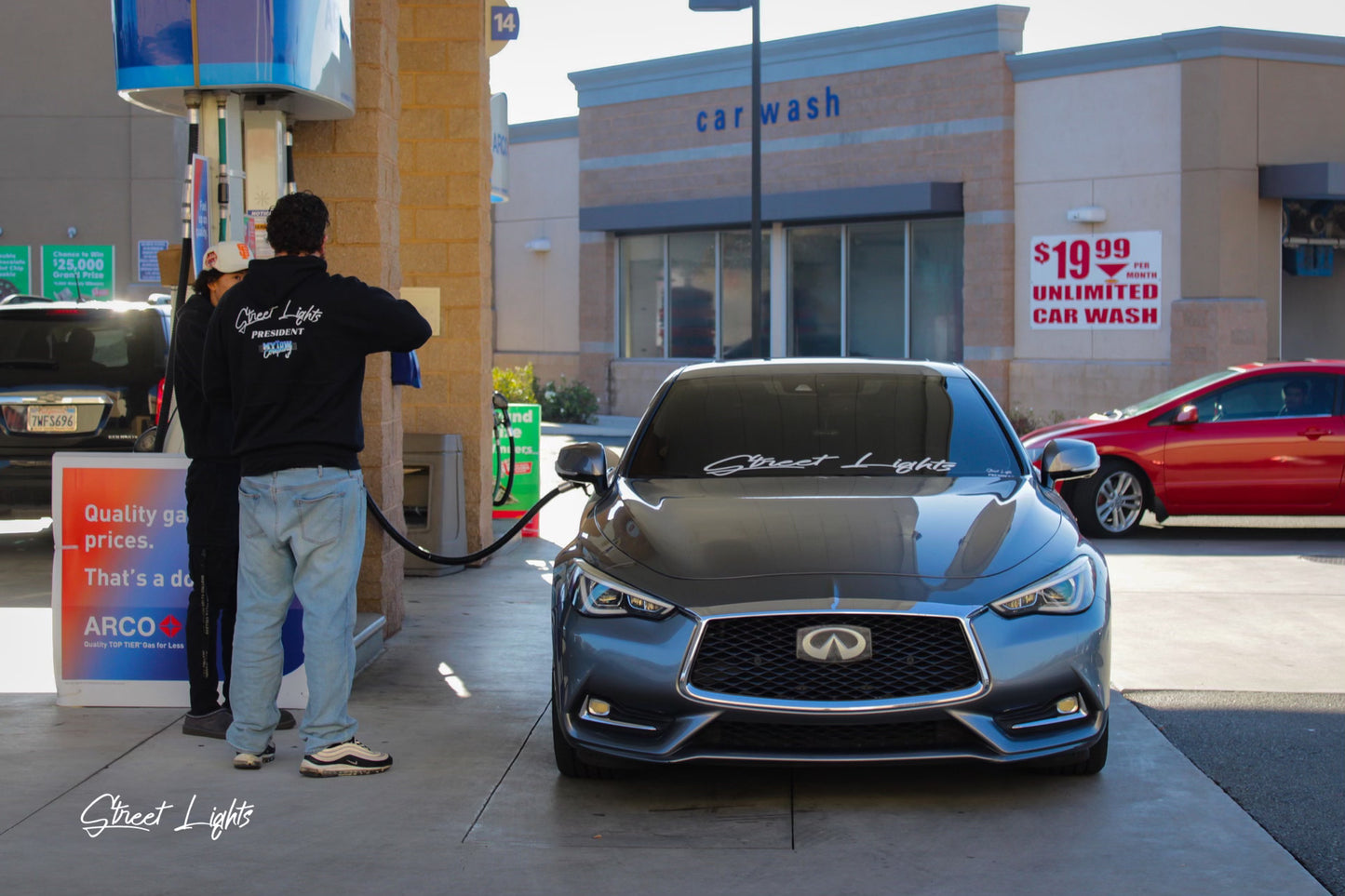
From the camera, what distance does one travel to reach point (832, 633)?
510 cm

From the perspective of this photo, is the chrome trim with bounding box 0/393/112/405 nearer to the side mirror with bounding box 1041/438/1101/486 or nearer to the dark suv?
the dark suv

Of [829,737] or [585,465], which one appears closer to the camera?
[829,737]

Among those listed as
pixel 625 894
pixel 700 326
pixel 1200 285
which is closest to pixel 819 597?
pixel 625 894

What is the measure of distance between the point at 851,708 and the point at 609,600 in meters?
0.90

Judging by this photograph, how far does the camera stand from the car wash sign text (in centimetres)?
2327

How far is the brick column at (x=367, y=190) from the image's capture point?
823 centimetres

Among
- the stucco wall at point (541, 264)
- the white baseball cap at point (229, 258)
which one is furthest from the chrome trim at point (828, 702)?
the stucco wall at point (541, 264)

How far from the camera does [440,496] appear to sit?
10.8m

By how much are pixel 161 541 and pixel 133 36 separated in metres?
2.36

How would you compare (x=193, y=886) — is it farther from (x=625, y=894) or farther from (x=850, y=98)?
(x=850, y=98)

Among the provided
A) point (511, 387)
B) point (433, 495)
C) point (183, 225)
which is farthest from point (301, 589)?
point (511, 387)

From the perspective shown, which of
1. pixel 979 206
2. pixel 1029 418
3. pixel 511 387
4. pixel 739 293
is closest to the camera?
pixel 511 387

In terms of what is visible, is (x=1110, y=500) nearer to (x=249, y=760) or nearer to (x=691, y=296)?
(x=249, y=760)

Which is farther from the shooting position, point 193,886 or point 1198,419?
point 1198,419
